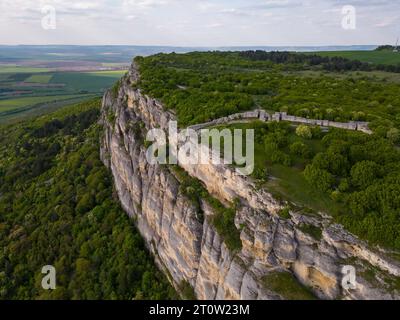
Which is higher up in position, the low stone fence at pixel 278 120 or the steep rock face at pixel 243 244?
the low stone fence at pixel 278 120

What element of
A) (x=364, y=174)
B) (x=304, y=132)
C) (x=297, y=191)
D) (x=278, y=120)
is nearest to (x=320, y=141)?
(x=304, y=132)

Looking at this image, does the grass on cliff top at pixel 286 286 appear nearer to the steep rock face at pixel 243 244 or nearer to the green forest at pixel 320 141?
the steep rock face at pixel 243 244

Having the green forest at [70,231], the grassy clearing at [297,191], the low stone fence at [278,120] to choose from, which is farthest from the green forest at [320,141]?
the green forest at [70,231]

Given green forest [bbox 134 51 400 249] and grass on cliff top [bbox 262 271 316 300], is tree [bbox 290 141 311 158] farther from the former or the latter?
grass on cliff top [bbox 262 271 316 300]

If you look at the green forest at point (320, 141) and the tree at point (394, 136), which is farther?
the tree at point (394, 136)

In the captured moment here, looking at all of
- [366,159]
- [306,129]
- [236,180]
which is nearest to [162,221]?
[236,180]
